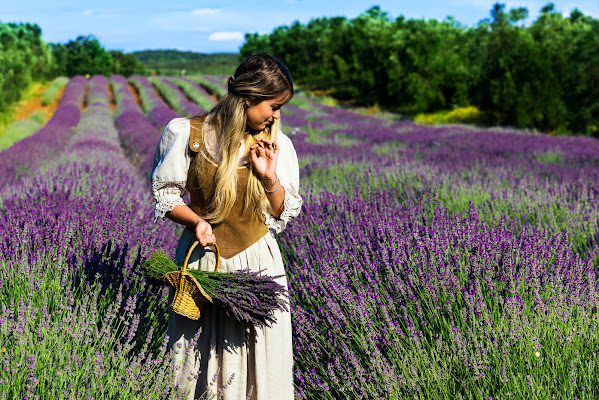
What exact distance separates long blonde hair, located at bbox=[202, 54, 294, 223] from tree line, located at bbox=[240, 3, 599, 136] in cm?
1546

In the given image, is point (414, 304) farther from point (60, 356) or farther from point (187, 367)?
point (60, 356)

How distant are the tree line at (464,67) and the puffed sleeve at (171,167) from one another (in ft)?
51.1

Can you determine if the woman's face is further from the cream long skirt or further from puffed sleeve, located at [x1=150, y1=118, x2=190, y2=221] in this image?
the cream long skirt

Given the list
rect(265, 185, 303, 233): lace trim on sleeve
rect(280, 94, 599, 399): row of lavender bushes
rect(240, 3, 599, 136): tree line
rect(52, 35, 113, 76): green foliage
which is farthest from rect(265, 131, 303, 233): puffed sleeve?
rect(52, 35, 113, 76): green foliage

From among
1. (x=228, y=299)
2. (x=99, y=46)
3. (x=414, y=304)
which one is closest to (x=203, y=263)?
(x=228, y=299)

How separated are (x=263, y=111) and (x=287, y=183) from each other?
295mm

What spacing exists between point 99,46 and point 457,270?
59.8 metres

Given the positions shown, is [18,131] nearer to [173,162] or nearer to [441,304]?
[173,162]

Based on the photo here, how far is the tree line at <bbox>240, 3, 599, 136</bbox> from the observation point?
16391mm

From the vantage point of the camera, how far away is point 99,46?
56.2 meters

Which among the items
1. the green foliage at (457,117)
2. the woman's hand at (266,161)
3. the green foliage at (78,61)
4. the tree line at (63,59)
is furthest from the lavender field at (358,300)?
the green foliage at (78,61)

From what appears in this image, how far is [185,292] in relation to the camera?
1738 mm

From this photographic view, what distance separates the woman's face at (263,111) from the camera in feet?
6.07

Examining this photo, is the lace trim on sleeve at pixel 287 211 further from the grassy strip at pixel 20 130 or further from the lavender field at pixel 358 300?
the grassy strip at pixel 20 130
